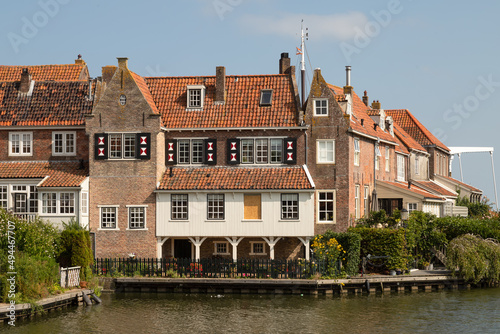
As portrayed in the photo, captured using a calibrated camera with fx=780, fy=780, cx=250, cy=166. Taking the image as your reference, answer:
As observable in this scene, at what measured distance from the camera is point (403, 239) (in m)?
44.9

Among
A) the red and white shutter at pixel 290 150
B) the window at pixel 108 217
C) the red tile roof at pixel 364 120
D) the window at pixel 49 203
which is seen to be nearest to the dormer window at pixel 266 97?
the red and white shutter at pixel 290 150

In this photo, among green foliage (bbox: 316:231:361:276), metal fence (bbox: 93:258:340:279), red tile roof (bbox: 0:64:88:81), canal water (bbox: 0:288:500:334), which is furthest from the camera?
red tile roof (bbox: 0:64:88:81)

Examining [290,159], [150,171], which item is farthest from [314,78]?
[150,171]

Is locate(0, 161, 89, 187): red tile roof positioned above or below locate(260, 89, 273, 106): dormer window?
below

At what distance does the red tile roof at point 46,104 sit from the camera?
49219 millimetres

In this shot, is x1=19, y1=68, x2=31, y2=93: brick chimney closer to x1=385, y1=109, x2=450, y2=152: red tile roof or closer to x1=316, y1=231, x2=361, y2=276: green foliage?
x1=316, y1=231, x2=361, y2=276: green foliage

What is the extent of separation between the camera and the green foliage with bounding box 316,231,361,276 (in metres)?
43.3

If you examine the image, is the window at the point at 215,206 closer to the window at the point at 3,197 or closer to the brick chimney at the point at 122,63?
the brick chimney at the point at 122,63

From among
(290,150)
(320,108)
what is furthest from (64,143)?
(320,108)

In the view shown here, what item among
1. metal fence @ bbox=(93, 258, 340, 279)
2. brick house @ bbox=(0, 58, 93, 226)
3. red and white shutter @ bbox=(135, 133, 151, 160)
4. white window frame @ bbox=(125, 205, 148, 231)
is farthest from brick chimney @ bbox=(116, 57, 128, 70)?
metal fence @ bbox=(93, 258, 340, 279)

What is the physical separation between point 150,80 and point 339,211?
15.0 metres

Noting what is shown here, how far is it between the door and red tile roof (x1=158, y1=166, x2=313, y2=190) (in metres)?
3.92

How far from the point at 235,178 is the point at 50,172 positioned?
37.8 ft

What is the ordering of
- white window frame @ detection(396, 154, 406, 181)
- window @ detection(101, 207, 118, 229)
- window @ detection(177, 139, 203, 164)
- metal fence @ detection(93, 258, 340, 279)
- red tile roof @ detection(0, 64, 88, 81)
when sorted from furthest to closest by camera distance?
white window frame @ detection(396, 154, 406, 181) < red tile roof @ detection(0, 64, 88, 81) < window @ detection(177, 139, 203, 164) < window @ detection(101, 207, 118, 229) < metal fence @ detection(93, 258, 340, 279)
